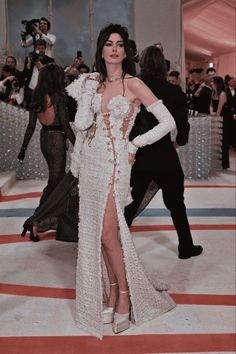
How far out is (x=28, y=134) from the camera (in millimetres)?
4410

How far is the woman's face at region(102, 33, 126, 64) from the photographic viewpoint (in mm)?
2422

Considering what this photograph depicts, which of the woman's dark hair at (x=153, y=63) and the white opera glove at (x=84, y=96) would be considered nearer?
the white opera glove at (x=84, y=96)

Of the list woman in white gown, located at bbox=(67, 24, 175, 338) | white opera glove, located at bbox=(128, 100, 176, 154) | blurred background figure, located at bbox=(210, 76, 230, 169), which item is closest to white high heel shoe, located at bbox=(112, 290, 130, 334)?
woman in white gown, located at bbox=(67, 24, 175, 338)

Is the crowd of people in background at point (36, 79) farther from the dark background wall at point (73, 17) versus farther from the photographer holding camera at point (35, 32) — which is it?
the dark background wall at point (73, 17)

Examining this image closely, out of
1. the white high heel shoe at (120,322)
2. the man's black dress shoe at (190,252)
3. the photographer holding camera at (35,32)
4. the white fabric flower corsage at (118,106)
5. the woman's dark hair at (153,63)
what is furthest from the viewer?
the photographer holding camera at (35,32)

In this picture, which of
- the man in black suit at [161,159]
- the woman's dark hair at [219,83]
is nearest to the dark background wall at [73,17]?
the woman's dark hair at [219,83]

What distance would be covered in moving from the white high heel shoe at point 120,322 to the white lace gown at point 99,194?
0.05 metres

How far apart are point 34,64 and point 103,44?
4.16 metres

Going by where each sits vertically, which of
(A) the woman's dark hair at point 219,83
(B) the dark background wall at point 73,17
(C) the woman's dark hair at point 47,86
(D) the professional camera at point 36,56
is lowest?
(C) the woman's dark hair at point 47,86

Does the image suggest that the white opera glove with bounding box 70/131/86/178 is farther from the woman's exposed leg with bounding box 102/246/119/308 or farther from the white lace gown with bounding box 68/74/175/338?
the woman's exposed leg with bounding box 102/246/119/308

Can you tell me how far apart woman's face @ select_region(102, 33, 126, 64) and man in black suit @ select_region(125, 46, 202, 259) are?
0.84 metres

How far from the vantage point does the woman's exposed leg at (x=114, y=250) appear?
252 centimetres

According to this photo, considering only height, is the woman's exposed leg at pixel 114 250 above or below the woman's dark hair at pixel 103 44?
below

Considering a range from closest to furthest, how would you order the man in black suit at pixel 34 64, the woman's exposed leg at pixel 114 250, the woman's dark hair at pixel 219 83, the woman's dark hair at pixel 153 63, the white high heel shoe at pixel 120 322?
1. the woman's exposed leg at pixel 114 250
2. the white high heel shoe at pixel 120 322
3. the woman's dark hair at pixel 153 63
4. the man in black suit at pixel 34 64
5. the woman's dark hair at pixel 219 83
